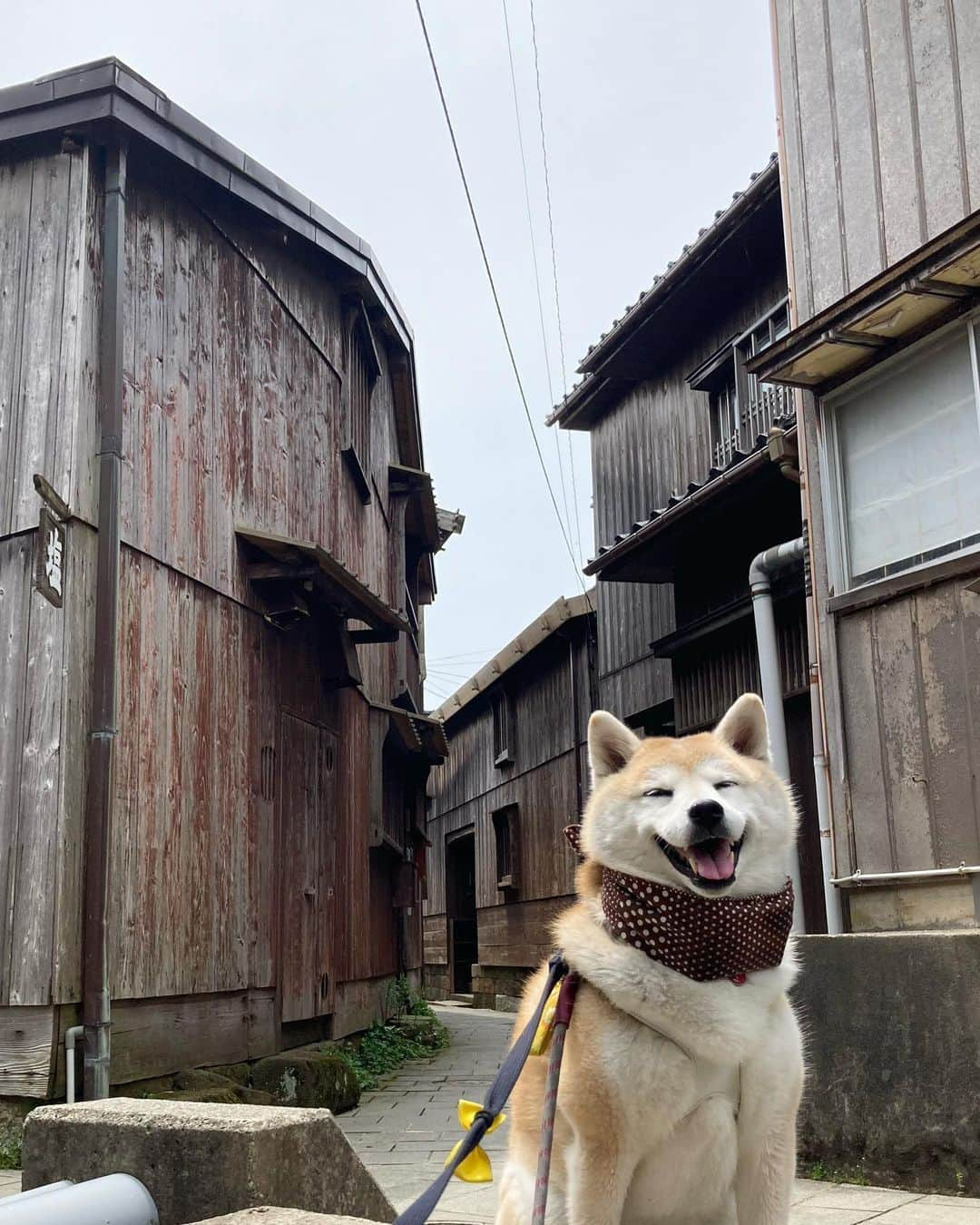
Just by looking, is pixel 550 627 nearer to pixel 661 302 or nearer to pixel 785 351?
pixel 661 302

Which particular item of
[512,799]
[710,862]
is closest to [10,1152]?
[710,862]

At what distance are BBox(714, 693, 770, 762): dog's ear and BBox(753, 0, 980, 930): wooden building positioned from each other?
4.16 meters

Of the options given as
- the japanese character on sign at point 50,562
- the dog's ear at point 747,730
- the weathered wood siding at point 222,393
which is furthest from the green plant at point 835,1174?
the weathered wood siding at point 222,393

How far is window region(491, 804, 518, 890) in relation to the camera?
70.2 ft

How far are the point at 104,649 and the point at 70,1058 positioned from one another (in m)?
2.78

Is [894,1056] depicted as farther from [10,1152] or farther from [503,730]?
[503,730]

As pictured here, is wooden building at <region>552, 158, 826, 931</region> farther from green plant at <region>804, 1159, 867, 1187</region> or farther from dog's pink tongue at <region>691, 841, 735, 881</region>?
dog's pink tongue at <region>691, 841, 735, 881</region>

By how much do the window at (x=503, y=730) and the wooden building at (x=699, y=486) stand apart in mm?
5324

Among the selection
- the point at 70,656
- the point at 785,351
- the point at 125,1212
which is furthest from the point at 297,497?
the point at 125,1212

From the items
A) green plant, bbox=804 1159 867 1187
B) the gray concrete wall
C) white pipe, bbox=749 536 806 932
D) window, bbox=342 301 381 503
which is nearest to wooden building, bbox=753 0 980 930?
the gray concrete wall

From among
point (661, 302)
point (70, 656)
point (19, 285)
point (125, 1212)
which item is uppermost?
point (661, 302)

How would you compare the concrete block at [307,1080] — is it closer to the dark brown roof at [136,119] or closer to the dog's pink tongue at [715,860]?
the dog's pink tongue at [715,860]

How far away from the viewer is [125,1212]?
11.4 ft

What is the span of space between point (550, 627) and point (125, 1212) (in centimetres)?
1542
